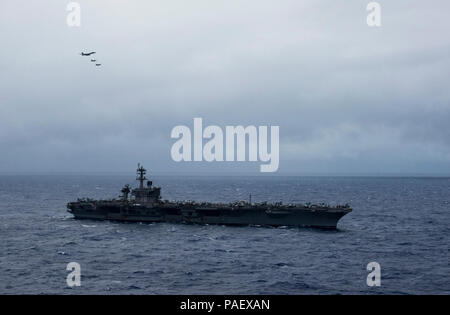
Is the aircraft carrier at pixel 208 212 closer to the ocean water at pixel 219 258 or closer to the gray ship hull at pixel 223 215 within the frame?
the gray ship hull at pixel 223 215

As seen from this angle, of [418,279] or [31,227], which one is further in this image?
[31,227]

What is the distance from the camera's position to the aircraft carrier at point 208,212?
204 ft

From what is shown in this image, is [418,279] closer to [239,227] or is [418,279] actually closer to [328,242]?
[328,242]

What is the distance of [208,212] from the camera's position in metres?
66.3

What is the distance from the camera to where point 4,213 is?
278 feet

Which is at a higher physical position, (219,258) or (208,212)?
(208,212)

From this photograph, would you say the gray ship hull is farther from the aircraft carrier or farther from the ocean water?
the ocean water

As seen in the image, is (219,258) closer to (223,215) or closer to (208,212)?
(223,215)

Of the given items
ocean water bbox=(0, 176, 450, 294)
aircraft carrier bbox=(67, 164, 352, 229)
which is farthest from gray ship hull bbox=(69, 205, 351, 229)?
ocean water bbox=(0, 176, 450, 294)

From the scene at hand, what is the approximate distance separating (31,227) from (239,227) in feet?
106

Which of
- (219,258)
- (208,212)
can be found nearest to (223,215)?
(208,212)

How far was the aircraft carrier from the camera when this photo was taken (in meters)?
62.2

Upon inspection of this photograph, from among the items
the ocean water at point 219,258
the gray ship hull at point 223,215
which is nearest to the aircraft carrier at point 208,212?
the gray ship hull at point 223,215
